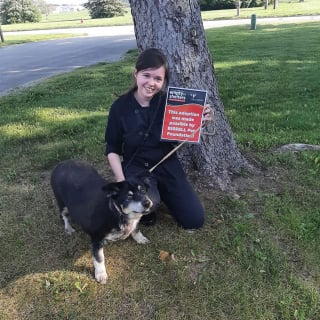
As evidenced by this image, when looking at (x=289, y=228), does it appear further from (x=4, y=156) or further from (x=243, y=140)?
(x=4, y=156)

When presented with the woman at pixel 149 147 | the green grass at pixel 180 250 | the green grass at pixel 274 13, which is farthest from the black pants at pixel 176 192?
the green grass at pixel 274 13

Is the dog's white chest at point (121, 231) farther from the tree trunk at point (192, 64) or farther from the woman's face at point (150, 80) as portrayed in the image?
the tree trunk at point (192, 64)

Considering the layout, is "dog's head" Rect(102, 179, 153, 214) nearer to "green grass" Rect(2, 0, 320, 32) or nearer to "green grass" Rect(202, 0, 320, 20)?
"green grass" Rect(202, 0, 320, 20)

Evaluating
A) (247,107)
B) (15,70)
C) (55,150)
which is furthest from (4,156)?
(15,70)

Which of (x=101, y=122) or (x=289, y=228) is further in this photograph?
(x=101, y=122)

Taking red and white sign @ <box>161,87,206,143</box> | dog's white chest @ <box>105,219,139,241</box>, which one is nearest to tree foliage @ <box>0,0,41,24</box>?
red and white sign @ <box>161,87,206,143</box>

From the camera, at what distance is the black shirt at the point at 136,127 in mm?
3773

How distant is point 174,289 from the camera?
3.25 metres

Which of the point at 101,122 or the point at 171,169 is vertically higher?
the point at 171,169

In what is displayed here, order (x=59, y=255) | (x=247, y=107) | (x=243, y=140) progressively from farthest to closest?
(x=247, y=107), (x=243, y=140), (x=59, y=255)

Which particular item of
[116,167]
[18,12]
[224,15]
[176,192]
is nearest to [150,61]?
[116,167]

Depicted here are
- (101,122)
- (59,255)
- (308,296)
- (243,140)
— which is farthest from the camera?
(101,122)

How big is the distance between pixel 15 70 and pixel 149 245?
11792 mm

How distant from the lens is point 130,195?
9.80 feet
